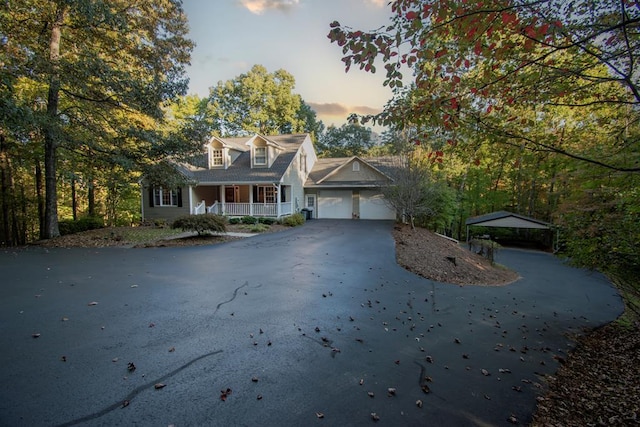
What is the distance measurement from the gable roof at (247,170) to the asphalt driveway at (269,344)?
1167cm

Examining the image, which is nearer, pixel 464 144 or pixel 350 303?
pixel 464 144

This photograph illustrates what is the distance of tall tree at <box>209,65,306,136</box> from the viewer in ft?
111

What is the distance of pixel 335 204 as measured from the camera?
2350 cm

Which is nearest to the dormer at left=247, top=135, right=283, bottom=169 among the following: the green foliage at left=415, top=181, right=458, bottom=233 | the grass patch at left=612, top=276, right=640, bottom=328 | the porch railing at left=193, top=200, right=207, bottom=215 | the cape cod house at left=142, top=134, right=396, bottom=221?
the cape cod house at left=142, top=134, right=396, bottom=221

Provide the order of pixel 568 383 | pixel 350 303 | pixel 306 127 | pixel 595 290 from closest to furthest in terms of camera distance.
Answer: pixel 568 383
pixel 350 303
pixel 595 290
pixel 306 127

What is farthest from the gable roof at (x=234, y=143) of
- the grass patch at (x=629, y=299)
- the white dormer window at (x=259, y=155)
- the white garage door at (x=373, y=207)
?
the grass patch at (x=629, y=299)

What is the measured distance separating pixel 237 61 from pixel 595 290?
3389 cm

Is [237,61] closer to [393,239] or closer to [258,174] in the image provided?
[258,174]

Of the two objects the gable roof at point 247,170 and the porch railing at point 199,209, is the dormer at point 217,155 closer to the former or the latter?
the gable roof at point 247,170

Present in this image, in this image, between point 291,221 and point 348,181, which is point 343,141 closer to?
point 348,181

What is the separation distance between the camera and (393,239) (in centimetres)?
1352

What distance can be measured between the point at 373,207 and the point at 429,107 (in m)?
19.6

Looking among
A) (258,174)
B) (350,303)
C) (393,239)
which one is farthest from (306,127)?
(350,303)

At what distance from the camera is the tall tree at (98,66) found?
10.7m
